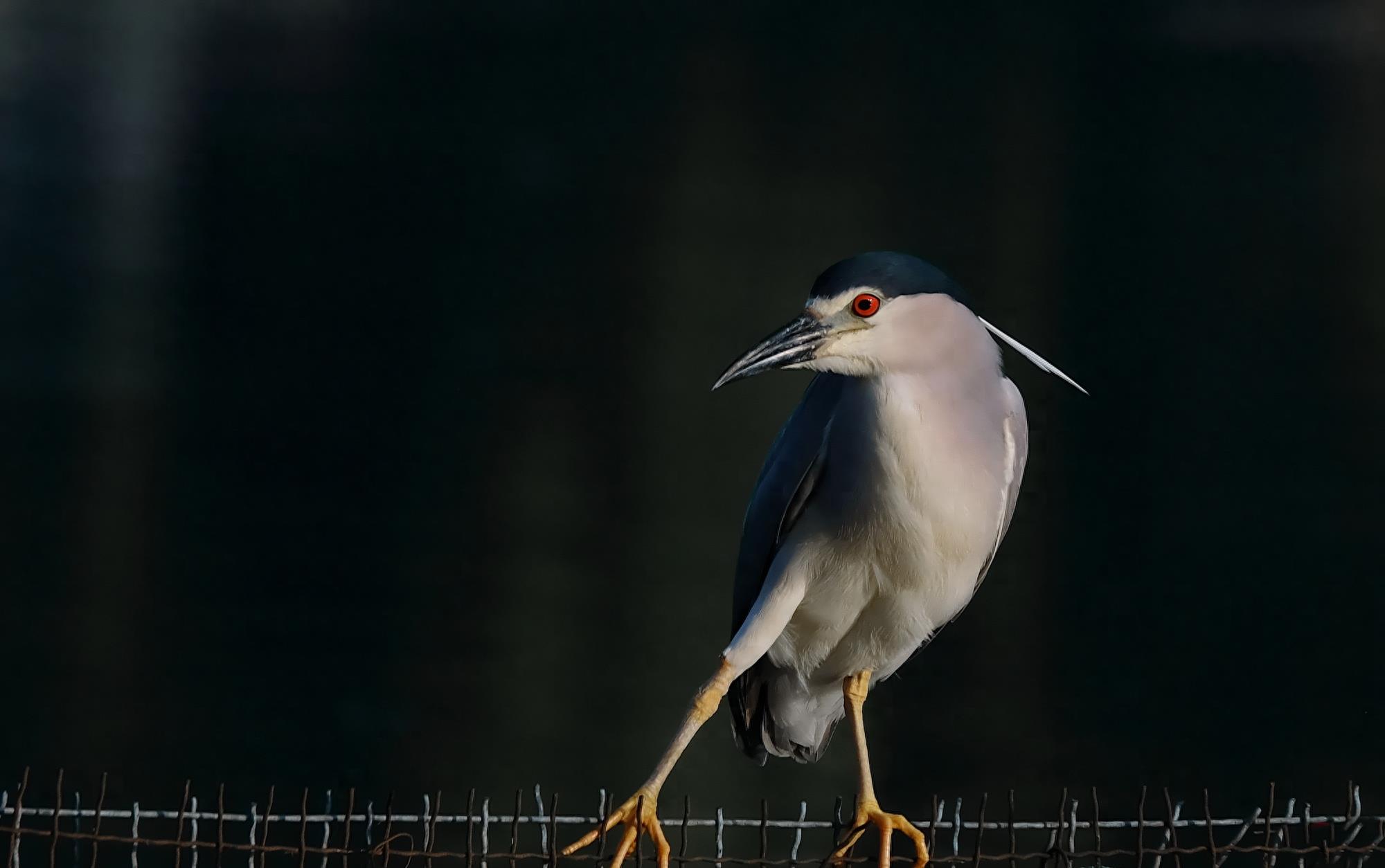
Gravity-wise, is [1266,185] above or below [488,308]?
above

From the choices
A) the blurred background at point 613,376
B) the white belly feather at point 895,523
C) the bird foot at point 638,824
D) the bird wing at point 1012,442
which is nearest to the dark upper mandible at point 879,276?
the white belly feather at point 895,523

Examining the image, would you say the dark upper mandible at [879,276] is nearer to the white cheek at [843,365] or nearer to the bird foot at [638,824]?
the white cheek at [843,365]

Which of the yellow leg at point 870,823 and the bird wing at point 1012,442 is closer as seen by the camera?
the yellow leg at point 870,823

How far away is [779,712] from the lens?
7.52ft

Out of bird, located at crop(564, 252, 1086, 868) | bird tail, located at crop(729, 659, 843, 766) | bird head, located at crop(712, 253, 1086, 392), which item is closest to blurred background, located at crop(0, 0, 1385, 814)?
bird tail, located at crop(729, 659, 843, 766)

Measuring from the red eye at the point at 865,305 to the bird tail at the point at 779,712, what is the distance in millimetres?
602

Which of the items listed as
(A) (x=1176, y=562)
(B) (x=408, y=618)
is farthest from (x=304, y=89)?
(A) (x=1176, y=562)

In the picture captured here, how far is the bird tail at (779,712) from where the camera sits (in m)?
2.26

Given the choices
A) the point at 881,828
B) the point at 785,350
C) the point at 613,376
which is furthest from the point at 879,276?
the point at 613,376

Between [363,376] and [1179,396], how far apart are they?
4.70 m

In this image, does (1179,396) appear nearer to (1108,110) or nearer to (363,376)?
(1108,110)

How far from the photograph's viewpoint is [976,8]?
13336 mm

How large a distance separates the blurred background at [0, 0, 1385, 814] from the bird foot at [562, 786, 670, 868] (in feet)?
12.2

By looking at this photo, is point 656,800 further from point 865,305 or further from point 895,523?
point 865,305
